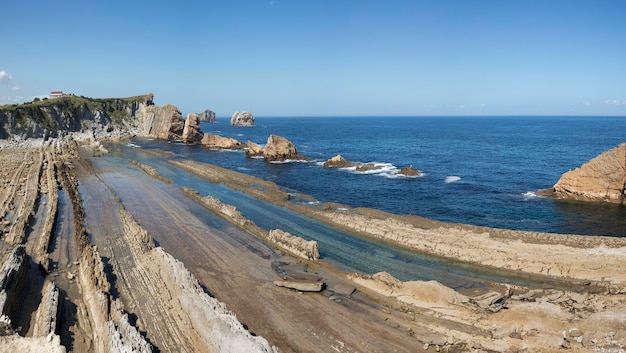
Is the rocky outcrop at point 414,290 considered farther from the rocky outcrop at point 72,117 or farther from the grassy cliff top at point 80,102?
the grassy cliff top at point 80,102

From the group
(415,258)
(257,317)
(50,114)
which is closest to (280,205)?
(415,258)

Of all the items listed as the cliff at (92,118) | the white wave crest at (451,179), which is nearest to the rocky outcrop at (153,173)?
the white wave crest at (451,179)

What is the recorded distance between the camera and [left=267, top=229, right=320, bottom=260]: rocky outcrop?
31906mm

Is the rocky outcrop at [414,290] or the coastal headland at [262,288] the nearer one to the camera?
the coastal headland at [262,288]

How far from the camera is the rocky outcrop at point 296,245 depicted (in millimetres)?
31906

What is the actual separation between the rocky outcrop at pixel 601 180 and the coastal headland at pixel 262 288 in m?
18.9

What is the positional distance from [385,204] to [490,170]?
34.9 metres

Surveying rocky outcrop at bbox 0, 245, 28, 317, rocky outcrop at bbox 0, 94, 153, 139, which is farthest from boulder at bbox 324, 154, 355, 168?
rocky outcrop at bbox 0, 94, 153, 139

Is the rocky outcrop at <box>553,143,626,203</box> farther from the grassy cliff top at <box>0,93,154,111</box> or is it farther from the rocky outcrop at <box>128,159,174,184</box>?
the grassy cliff top at <box>0,93,154,111</box>

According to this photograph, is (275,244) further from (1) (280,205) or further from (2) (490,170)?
(2) (490,170)

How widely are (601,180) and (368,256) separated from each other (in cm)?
3793

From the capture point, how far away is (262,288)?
26344 mm

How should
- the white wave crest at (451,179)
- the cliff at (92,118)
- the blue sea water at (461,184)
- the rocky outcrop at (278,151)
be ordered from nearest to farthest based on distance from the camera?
the blue sea water at (461,184) < the white wave crest at (451,179) < the rocky outcrop at (278,151) < the cliff at (92,118)

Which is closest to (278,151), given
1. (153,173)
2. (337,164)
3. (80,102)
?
(337,164)
